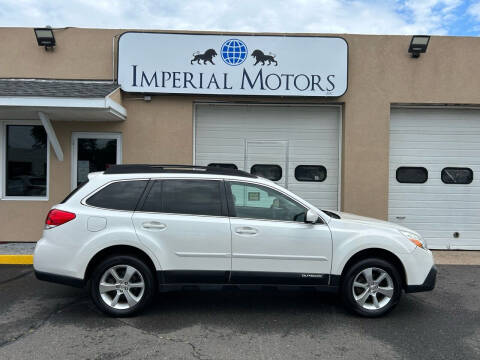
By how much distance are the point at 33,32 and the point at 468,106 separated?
373 inches

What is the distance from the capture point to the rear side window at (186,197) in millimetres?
4781

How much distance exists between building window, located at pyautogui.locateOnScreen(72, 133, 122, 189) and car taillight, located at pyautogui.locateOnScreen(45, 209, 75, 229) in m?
4.01

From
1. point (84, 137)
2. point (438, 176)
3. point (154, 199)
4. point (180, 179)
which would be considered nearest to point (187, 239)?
point (154, 199)

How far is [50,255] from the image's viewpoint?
4.62 metres

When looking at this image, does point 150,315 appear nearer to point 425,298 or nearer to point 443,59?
point 425,298

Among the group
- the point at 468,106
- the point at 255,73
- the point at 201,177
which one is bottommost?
the point at 201,177

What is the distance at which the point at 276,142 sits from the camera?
8.92 metres

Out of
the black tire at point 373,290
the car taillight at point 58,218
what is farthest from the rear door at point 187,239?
the black tire at point 373,290

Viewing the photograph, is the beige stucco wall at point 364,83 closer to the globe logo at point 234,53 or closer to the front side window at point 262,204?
the globe logo at point 234,53

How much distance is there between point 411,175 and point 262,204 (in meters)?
5.29

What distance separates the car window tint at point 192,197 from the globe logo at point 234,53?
430 centimetres

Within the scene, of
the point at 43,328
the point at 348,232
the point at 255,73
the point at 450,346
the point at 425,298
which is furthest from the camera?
the point at 255,73

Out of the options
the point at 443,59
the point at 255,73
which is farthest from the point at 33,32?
the point at 443,59

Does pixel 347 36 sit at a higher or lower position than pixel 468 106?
higher
